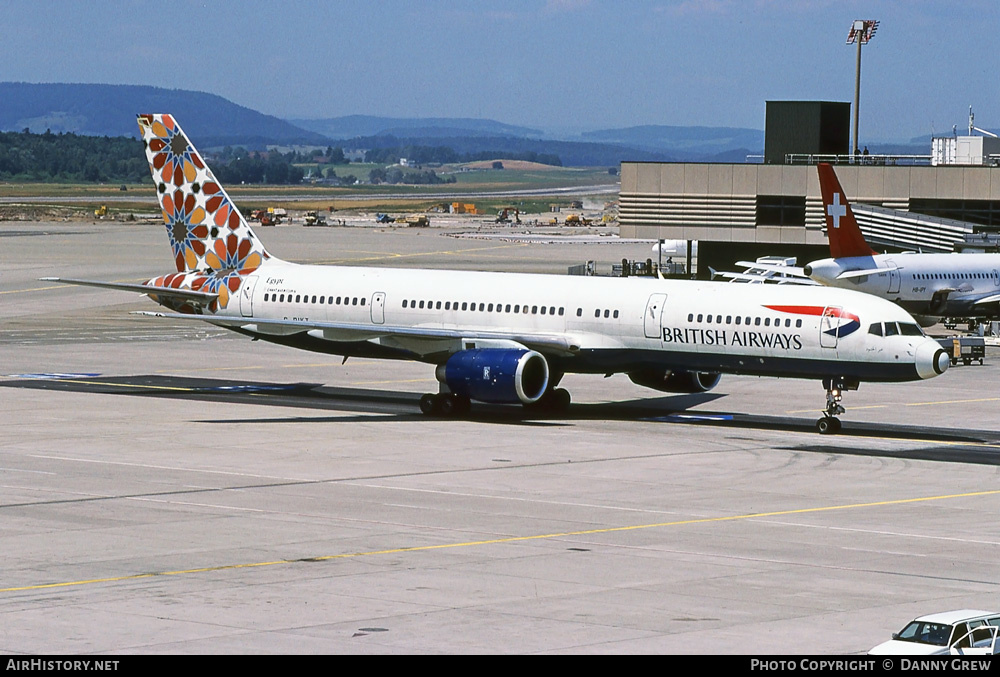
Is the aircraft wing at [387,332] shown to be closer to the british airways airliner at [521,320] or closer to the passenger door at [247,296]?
the british airways airliner at [521,320]

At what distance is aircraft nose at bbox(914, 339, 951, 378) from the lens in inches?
1774

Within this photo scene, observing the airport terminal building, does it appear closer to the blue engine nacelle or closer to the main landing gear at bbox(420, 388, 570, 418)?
the main landing gear at bbox(420, 388, 570, 418)

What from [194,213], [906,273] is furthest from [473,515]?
[906,273]

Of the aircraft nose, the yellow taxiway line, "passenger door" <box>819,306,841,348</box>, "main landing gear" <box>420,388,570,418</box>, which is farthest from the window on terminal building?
the yellow taxiway line

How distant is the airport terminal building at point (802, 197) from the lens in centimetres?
9450

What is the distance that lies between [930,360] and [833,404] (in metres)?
3.29

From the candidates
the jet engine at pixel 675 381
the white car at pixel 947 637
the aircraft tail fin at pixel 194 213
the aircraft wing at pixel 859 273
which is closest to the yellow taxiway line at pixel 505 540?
the white car at pixel 947 637

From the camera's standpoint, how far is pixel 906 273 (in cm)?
7888

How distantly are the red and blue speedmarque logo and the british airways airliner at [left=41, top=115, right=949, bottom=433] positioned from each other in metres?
0.03

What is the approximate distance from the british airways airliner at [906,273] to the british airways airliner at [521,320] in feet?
92.6
